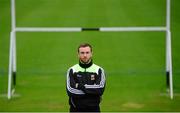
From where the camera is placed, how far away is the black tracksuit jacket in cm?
881

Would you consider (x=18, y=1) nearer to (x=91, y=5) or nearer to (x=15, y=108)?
(x=91, y=5)

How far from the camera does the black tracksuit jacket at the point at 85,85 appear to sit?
28.9 ft

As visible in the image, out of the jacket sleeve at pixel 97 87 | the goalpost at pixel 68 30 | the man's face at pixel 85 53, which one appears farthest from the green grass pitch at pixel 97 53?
the man's face at pixel 85 53

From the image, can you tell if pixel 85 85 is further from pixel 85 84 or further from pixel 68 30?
pixel 68 30

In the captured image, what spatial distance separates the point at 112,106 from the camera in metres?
13.5

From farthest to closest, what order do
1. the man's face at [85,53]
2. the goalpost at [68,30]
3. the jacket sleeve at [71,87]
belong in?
1. the goalpost at [68,30]
2. the jacket sleeve at [71,87]
3. the man's face at [85,53]

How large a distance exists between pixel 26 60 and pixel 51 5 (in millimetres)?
2843

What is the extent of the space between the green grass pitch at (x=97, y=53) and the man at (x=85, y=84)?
4339mm

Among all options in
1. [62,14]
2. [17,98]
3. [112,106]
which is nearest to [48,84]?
[17,98]

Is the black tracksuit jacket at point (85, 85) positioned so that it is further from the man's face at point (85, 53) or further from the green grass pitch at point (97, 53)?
the green grass pitch at point (97, 53)

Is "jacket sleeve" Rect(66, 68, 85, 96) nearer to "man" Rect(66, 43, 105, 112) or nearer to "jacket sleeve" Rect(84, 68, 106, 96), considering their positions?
"man" Rect(66, 43, 105, 112)

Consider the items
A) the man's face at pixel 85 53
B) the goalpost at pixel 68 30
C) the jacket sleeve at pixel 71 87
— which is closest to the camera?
the man's face at pixel 85 53

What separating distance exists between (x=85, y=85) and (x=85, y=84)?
49mm

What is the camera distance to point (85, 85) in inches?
351
